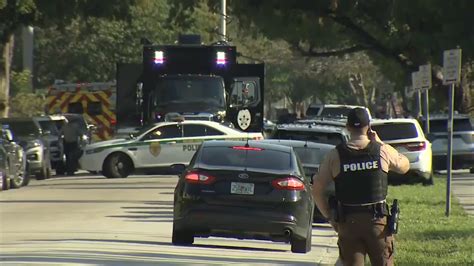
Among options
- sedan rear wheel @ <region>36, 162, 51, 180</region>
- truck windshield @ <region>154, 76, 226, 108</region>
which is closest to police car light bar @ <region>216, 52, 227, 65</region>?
truck windshield @ <region>154, 76, 226, 108</region>

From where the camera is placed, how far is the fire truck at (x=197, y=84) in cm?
2859

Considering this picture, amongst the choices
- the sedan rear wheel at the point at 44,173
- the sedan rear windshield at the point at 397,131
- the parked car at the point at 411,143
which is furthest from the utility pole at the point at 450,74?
the sedan rear wheel at the point at 44,173

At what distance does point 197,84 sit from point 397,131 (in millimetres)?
5227

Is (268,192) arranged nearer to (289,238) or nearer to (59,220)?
(289,238)

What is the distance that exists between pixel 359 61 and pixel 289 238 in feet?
198

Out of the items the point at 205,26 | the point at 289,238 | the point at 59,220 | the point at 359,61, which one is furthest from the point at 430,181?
the point at 359,61

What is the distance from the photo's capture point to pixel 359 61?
7412cm

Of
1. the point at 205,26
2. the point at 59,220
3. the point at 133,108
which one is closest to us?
Answer: the point at 59,220

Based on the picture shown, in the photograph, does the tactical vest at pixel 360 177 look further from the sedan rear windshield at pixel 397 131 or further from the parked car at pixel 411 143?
the sedan rear windshield at pixel 397 131

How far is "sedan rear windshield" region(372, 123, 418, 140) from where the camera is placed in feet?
90.1

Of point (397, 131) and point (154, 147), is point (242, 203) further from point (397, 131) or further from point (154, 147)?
point (154, 147)

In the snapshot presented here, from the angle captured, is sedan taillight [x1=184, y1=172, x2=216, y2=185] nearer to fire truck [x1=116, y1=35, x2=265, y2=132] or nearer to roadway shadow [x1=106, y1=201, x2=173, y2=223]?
roadway shadow [x1=106, y1=201, x2=173, y2=223]

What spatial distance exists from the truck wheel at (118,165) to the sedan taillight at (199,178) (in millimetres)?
15489

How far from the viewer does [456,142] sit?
3328 centimetres
